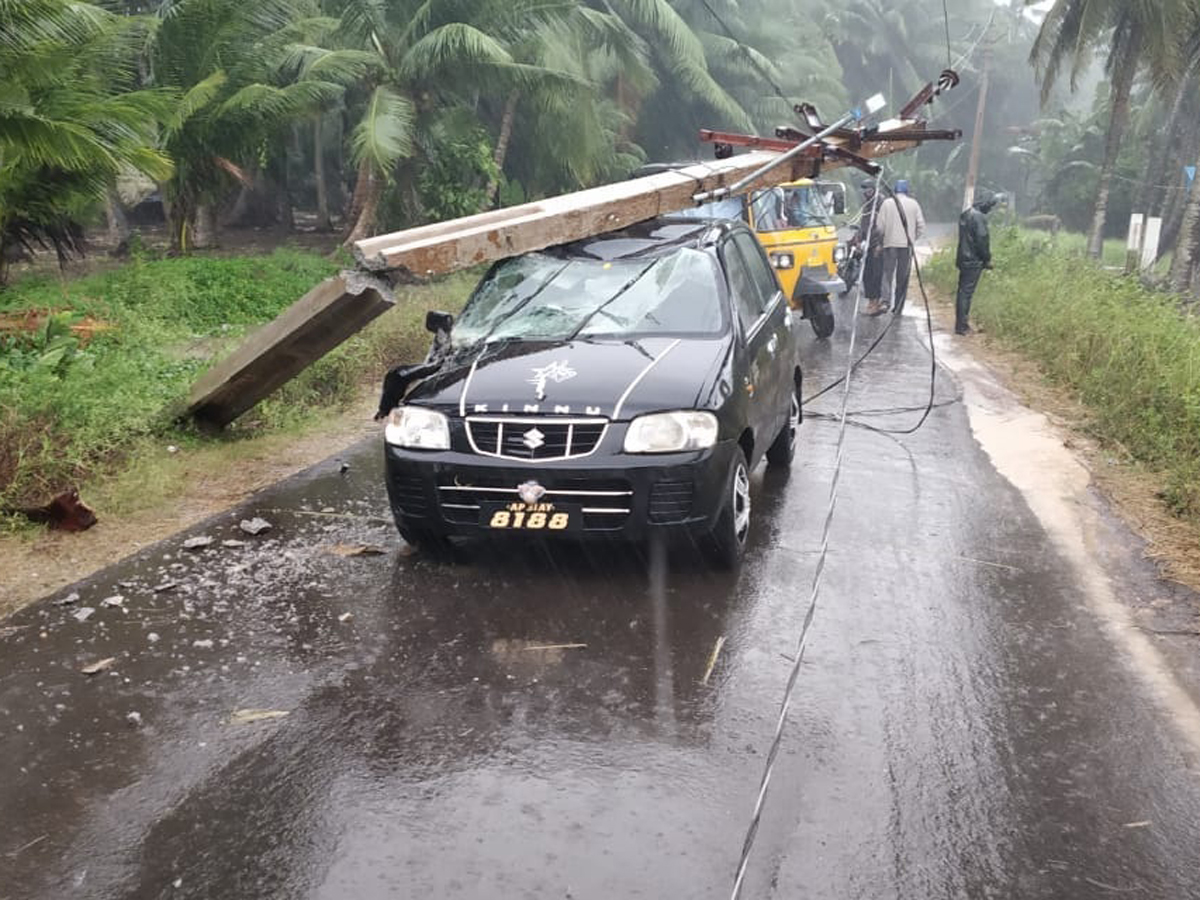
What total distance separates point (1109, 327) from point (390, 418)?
27.5 ft

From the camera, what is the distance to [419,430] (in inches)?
214

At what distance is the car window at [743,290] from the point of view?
6.42 meters

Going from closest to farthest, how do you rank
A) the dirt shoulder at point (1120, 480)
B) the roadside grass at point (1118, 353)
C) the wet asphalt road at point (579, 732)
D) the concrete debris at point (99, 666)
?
the wet asphalt road at point (579, 732), the concrete debris at point (99, 666), the dirt shoulder at point (1120, 480), the roadside grass at point (1118, 353)

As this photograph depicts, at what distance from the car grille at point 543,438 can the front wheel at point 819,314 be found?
923 centimetres

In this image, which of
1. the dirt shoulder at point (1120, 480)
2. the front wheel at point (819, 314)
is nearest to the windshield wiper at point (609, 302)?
the dirt shoulder at point (1120, 480)

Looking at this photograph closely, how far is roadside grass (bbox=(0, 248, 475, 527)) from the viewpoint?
6812 millimetres

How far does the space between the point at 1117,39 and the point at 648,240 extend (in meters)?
21.9

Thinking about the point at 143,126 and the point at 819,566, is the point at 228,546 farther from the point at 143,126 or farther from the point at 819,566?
the point at 143,126

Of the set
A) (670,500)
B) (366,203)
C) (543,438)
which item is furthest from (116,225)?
(670,500)

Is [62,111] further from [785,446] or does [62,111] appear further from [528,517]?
[785,446]

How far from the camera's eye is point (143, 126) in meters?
8.23

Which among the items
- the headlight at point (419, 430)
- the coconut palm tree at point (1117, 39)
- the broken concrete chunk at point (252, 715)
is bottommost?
the broken concrete chunk at point (252, 715)

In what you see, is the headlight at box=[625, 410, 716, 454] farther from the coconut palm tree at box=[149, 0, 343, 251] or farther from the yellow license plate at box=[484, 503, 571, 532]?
the coconut palm tree at box=[149, 0, 343, 251]

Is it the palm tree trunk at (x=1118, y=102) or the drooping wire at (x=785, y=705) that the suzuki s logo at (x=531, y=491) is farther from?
the palm tree trunk at (x=1118, y=102)
